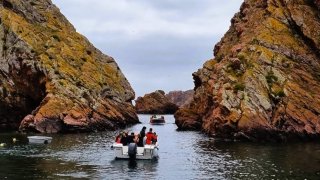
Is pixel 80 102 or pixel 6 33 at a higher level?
pixel 6 33

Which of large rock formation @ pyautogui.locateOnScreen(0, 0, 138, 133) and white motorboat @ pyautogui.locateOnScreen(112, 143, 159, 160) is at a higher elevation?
large rock formation @ pyautogui.locateOnScreen(0, 0, 138, 133)

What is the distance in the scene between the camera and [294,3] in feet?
380

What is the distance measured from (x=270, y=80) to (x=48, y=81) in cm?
5114

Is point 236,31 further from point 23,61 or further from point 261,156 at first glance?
point 261,156

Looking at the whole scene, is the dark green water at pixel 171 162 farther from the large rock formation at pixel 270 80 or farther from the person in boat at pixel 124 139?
the large rock formation at pixel 270 80

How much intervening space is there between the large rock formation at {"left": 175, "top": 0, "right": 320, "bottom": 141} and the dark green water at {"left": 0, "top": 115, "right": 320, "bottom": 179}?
884 centimetres

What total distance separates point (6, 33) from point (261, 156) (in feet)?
261

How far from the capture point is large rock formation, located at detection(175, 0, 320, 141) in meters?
88.7

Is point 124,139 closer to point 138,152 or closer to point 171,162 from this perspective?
point 138,152

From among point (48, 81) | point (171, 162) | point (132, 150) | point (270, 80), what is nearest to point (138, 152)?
point (132, 150)

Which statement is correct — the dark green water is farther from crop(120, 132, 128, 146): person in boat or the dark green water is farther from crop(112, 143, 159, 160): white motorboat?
crop(120, 132, 128, 146): person in boat

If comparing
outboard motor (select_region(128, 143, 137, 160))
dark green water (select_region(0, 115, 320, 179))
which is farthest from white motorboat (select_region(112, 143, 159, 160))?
dark green water (select_region(0, 115, 320, 179))

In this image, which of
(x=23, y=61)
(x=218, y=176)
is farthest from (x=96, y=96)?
(x=218, y=176)

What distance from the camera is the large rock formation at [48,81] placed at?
105 m
